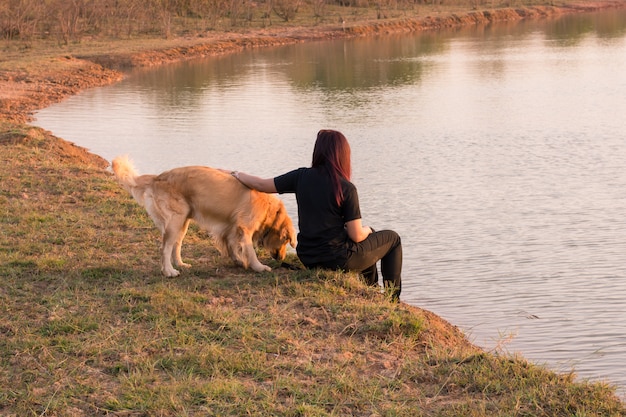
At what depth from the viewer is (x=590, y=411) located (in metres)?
4.20

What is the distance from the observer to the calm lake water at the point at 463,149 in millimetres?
7516

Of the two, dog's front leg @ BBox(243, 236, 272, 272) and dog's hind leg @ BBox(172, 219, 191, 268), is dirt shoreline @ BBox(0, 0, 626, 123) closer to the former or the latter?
dog's hind leg @ BBox(172, 219, 191, 268)

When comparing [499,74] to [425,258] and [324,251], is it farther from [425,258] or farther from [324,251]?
[324,251]

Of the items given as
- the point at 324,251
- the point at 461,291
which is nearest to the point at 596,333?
the point at 461,291

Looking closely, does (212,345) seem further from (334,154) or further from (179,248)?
(179,248)

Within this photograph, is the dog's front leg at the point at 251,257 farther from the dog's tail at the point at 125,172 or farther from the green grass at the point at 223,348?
the dog's tail at the point at 125,172

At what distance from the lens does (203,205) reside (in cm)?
674

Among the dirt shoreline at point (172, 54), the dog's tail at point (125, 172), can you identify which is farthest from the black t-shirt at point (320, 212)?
the dirt shoreline at point (172, 54)

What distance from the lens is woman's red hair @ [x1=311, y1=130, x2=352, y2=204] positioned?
247 inches

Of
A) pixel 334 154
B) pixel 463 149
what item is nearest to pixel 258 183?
pixel 334 154

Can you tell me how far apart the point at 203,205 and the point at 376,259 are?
1.44 m

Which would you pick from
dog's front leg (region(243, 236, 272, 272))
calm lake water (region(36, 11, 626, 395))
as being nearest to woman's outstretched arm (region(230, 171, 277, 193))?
dog's front leg (region(243, 236, 272, 272))

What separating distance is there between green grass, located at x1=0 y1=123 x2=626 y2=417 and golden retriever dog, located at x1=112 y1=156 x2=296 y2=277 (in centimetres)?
23

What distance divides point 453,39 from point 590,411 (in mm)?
36301
